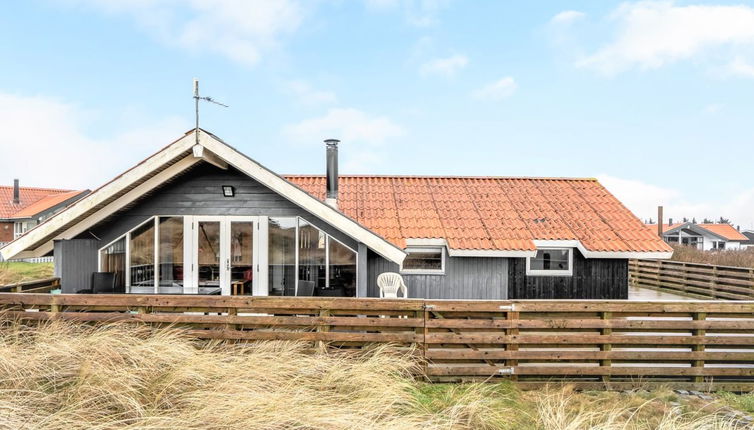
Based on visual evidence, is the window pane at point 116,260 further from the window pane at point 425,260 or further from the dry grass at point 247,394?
the window pane at point 425,260

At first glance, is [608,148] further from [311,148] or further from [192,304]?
[192,304]

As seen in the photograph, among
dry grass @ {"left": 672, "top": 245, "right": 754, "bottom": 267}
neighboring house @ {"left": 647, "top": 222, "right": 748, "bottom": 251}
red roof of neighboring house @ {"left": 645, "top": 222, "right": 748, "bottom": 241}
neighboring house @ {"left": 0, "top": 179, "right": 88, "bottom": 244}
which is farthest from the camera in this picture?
red roof of neighboring house @ {"left": 645, "top": 222, "right": 748, "bottom": 241}

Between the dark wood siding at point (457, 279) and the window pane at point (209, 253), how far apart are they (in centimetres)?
335

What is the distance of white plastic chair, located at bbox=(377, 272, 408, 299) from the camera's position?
920 centimetres

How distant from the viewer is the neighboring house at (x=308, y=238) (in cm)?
764

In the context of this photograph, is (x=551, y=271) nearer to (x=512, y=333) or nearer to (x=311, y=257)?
(x=512, y=333)

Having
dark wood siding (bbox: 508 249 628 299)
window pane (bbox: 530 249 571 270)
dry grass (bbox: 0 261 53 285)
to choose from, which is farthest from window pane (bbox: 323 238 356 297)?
dry grass (bbox: 0 261 53 285)

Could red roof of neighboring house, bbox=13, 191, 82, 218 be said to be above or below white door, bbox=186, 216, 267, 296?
above

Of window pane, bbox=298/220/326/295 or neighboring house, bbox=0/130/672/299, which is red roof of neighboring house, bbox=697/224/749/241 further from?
window pane, bbox=298/220/326/295

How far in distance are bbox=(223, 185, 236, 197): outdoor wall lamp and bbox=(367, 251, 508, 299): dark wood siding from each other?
3.38 meters

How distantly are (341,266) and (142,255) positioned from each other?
399cm

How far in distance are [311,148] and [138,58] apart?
28.7 ft

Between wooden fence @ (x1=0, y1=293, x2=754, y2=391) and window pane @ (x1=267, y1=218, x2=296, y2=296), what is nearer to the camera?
wooden fence @ (x1=0, y1=293, x2=754, y2=391)

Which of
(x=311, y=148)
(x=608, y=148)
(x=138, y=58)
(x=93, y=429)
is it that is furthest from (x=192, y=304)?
(x=608, y=148)
